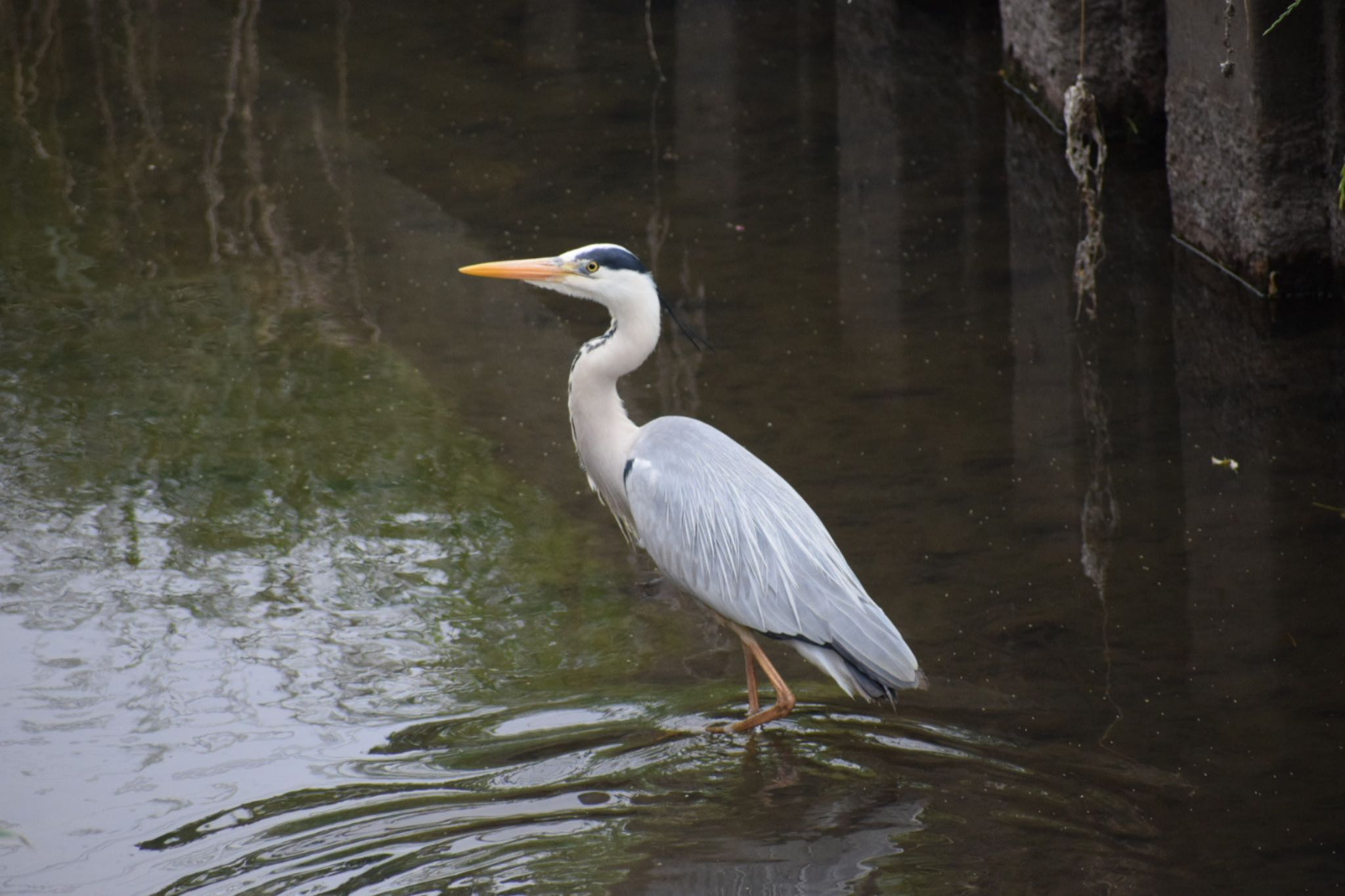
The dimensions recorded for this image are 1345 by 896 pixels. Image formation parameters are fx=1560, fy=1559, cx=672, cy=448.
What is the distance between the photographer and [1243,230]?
7000 mm

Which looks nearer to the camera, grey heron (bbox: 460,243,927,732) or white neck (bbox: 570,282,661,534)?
grey heron (bbox: 460,243,927,732)

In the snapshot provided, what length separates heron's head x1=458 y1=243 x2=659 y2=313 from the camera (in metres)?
4.69

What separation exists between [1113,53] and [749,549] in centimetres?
521

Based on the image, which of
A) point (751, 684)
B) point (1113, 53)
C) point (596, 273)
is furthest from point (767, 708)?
point (1113, 53)

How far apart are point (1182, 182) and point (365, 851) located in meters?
5.36

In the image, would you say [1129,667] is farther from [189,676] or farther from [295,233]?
Answer: [295,233]

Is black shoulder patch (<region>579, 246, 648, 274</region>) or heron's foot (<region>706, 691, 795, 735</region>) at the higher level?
black shoulder patch (<region>579, 246, 648, 274</region>)

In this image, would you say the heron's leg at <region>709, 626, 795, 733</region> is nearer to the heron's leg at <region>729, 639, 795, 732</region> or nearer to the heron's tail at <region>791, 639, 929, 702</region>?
the heron's leg at <region>729, 639, 795, 732</region>

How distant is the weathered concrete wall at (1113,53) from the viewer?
8.34 metres

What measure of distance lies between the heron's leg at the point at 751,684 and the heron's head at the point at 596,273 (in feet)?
3.61

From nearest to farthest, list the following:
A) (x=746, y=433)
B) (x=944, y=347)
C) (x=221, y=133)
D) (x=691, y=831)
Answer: (x=691, y=831)
(x=746, y=433)
(x=944, y=347)
(x=221, y=133)

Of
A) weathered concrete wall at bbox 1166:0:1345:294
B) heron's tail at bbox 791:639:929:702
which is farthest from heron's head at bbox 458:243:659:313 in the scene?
weathered concrete wall at bbox 1166:0:1345:294

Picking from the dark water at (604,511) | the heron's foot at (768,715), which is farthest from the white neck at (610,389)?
the heron's foot at (768,715)

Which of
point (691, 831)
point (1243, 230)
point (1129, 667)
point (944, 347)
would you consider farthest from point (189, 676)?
point (1243, 230)
